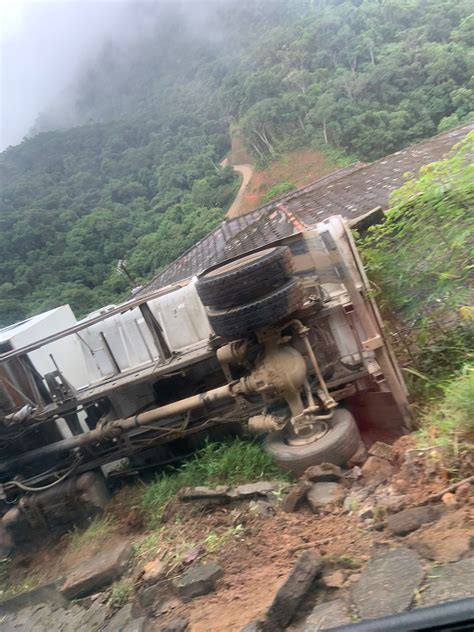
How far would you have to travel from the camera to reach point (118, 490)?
5.38 metres

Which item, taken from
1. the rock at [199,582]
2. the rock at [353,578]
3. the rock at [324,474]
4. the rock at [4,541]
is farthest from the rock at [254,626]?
the rock at [4,541]

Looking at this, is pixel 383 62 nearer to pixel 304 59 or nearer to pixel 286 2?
pixel 304 59

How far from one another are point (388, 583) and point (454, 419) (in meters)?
1.29

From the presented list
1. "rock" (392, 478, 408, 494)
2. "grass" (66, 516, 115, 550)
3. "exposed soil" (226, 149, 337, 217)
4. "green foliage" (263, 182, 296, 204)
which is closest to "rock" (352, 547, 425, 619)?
"rock" (392, 478, 408, 494)

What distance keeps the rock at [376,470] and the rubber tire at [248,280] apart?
146 cm

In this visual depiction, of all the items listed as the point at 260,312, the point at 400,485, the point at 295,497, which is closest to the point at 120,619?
the point at 295,497

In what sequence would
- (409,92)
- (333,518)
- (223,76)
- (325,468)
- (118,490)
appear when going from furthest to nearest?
1. (223,76)
2. (409,92)
3. (118,490)
4. (325,468)
5. (333,518)

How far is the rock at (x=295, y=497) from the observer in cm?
364

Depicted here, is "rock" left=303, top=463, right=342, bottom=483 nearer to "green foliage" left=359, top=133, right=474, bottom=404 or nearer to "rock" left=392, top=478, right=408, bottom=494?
"rock" left=392, top=478, right=408, bottom=494

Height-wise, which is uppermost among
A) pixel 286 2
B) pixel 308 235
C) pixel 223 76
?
pixel 286 2

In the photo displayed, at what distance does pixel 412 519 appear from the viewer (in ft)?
8.96

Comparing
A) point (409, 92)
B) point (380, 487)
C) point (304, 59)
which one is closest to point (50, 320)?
point (380, 487)

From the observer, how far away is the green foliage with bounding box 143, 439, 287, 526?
14.4 feet

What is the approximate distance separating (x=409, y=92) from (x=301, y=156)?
8.82 m
